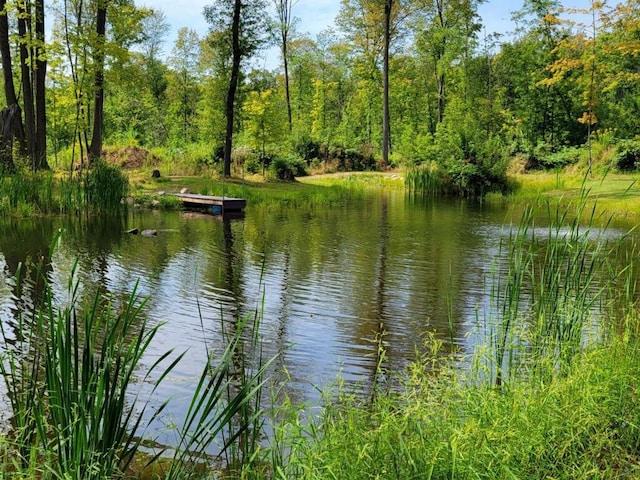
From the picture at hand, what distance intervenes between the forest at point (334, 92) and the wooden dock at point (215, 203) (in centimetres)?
355

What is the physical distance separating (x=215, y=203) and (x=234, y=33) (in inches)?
340

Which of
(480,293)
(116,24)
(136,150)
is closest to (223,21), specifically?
(116,24)

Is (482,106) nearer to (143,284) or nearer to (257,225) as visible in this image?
(257,225)

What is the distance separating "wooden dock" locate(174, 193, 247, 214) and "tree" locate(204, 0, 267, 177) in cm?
449

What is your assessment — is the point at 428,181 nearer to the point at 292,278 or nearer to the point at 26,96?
the point at 26,96

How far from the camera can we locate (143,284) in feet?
25.4

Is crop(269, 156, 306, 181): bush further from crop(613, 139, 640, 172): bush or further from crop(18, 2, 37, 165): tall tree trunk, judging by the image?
crop(613, 139, 640, 172): bush

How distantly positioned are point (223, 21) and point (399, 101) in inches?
836

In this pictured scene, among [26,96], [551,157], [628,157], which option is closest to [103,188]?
[26,96]

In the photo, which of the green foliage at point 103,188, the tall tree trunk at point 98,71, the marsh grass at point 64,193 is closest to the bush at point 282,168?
the tall tree trunk at point 98,71

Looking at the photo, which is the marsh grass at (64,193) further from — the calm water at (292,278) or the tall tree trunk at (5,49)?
the tall tree trunk at (5,49)

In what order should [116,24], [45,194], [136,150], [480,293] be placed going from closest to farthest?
[480,293]
[45,194]
[116,24]
[136,150]

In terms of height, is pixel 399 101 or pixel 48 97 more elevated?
pixel 399 101

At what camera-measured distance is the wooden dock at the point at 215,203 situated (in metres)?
16.1
